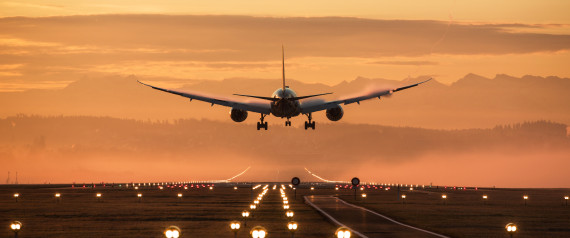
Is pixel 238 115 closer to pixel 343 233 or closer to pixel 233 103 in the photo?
pixel 233 103

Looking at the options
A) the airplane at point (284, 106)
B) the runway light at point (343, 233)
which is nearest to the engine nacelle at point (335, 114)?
the airplane at point (284, 106)

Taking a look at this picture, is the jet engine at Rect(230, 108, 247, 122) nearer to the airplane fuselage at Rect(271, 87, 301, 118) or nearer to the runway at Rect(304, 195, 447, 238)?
the airplane fuselage at Rect(271, 87, 301, 118)

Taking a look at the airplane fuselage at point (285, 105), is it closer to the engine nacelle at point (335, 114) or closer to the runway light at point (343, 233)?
the engine nacelle at point (335, 114)

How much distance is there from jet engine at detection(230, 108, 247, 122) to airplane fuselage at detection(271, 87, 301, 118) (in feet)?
26.4

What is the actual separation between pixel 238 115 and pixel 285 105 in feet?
38.0

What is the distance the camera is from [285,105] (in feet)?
332

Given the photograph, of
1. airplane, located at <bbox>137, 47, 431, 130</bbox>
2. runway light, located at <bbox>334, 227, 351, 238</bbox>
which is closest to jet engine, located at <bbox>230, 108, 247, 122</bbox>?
airplane, located at <bbox>137, 47, 431, 130</bbox>

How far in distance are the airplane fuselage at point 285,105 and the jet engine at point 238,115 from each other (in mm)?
8051

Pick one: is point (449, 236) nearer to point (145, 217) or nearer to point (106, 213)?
point (145, 217)

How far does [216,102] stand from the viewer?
108688 millimetres

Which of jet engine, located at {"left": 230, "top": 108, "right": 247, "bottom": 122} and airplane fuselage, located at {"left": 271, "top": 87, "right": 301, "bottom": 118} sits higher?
jet engine, located at {"left": 230, "top": 108, "right": 247, "bottom": 122}

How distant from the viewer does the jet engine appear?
11081 cm

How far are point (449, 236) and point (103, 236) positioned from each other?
26.1 m

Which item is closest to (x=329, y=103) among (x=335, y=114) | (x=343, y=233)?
(x=335, y=114)
